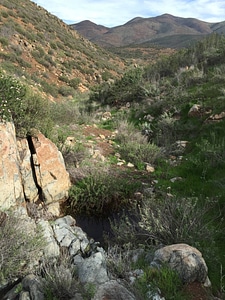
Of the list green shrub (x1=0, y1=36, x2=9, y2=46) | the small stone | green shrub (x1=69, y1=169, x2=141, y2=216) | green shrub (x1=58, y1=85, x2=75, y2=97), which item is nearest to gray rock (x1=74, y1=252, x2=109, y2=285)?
green shrub (x1=69, y1=169, x2=141, y2=216)

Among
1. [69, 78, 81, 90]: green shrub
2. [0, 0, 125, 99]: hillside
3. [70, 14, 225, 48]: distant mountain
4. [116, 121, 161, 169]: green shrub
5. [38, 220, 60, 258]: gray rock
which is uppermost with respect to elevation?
[70, 14, 225, 48]: distant mountain

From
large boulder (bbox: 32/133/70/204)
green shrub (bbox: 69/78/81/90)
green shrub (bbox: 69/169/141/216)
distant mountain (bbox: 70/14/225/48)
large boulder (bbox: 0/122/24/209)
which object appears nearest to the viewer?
large boulder (bbox: 0/122/24/209)

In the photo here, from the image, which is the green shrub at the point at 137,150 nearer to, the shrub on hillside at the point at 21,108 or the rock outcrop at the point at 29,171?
the rock outcrop at the point at 29,171

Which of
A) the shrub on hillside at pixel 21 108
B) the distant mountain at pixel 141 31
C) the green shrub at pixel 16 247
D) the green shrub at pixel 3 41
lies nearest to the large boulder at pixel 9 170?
the shrub on hillside at pixel 21 108

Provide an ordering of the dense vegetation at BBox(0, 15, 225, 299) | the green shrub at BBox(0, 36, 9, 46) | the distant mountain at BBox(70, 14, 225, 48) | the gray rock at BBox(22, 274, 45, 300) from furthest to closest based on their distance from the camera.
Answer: the distant mountain at BBox(70, 14, 225, 48)
the green shrub at BBox(0, 36, 9, 46)
the dense vegetation at BBox(0, 15, 225, 299)
the gray rock at BBox(22, 274, 45, 300)

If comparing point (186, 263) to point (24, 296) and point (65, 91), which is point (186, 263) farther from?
point (65, 91)

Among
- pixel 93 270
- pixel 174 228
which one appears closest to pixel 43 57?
pixel 174 228

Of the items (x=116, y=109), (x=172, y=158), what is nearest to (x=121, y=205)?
(x=172, y=158)

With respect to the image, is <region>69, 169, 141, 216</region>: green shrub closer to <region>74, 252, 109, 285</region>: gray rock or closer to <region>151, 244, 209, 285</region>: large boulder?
<region>74, 252, 109, 285</region>: gray rock

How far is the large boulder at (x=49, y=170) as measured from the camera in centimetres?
568

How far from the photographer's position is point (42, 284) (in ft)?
11.0

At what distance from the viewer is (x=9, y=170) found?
5004 mm

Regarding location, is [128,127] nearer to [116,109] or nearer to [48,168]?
[116,109]

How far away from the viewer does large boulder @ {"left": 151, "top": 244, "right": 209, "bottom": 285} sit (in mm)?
3355
